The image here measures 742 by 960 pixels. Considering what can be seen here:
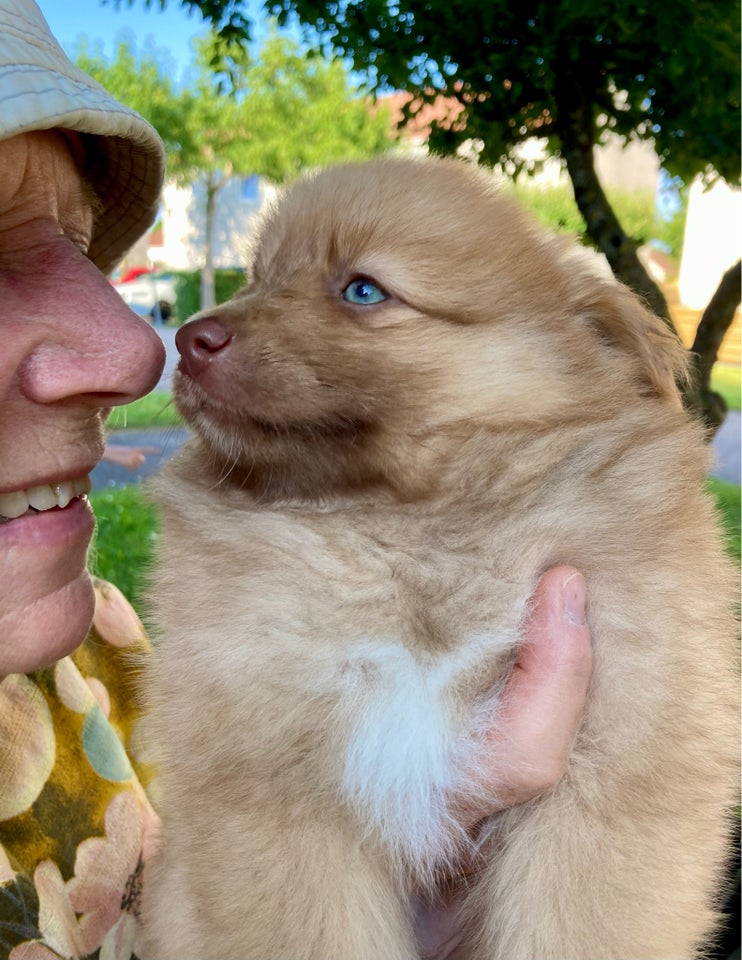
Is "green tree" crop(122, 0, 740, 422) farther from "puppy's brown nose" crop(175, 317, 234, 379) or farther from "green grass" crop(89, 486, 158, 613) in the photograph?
"green grass" crop(89, 486, 158, 613)

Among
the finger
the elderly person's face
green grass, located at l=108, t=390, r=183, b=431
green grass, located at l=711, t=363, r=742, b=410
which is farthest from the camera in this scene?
green grass, located at l=711, t=363, r=742, b=410

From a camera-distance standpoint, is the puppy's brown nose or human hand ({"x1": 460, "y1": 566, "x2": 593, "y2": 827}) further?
the puppy's brown nose

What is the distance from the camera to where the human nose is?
1390 mm

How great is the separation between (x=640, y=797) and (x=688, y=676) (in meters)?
0.20

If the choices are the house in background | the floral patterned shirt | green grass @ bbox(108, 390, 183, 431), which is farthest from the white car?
the floral patterned shirt

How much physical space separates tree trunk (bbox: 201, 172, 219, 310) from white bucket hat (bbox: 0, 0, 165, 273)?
3.25 ft

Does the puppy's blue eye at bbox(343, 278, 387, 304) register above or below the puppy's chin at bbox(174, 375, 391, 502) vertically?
above

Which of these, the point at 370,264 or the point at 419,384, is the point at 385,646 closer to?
the point at 419,384

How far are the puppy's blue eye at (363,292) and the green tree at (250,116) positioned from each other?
3139mm

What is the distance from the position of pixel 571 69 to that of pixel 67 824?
238 cm

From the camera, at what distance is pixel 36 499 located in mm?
1462

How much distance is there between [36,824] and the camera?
5.15 feet

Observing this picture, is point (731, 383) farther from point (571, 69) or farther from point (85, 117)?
point (85, 117)

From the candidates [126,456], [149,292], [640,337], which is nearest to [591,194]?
[640,337]
